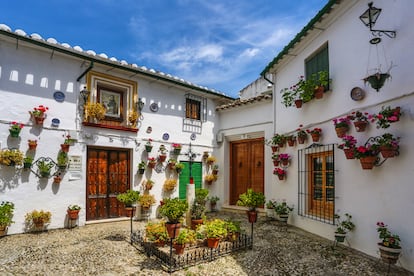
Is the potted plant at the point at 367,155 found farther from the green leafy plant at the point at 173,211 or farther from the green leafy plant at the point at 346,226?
the green leafy plant at the point at 173,211

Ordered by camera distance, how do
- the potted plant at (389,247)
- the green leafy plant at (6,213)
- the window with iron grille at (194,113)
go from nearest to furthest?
the potted plant at (389,247)
the green leafy plant at (6,213)
the window with iron grille at (194,113)

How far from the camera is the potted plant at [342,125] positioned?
5.41m

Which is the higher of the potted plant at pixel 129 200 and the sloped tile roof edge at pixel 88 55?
the sloped tile roof edge at pixel 88 55

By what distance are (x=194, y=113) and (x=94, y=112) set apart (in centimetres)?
390

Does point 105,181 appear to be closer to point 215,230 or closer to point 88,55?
point 88,55

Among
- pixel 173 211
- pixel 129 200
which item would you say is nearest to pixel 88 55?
pixel 129 200

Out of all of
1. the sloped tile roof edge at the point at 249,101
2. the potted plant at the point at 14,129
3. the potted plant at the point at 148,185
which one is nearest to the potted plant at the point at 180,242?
the potted plant at the point at 148,185

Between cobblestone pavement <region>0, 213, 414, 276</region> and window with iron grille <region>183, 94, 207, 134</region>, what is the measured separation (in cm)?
468

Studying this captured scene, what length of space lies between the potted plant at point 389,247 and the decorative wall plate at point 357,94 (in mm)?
2412

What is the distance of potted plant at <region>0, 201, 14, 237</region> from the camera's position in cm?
583

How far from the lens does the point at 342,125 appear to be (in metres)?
5.43

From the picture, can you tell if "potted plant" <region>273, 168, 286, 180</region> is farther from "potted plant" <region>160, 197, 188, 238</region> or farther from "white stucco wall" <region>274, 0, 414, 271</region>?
"potted plant" <region>160, 197, 188, 238</region>

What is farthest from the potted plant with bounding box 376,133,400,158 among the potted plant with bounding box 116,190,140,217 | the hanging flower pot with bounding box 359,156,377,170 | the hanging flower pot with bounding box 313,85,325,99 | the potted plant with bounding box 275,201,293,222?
the potted plant with bounding box 116,190,140,217

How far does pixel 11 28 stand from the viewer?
622 cm
